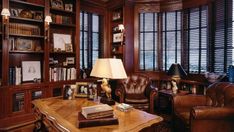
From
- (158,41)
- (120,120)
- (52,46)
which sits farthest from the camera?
(158,41)

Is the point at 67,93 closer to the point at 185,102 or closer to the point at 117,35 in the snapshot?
the point at 185,102

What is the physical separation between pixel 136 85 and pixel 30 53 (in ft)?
7.81

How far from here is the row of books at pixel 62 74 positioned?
423 centimetres

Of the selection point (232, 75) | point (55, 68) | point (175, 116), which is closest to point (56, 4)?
point (55, 68)

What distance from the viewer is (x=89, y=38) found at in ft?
17.0

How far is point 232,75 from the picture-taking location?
3.32 meters

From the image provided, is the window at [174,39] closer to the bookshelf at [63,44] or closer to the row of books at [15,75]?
the bookshelf at [63,44]

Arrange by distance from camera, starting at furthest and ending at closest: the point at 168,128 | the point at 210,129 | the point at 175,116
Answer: the point at 168,128 → the point at 175,116 → the point at 210,129

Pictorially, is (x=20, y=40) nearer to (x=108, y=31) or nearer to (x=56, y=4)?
(x=56, y=4)

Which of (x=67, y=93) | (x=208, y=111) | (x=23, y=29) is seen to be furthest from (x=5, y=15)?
(x=208, y=111)

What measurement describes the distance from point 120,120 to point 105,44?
373cm

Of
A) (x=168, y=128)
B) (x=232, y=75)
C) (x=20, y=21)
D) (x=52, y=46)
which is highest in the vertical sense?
(x=20, y=21)

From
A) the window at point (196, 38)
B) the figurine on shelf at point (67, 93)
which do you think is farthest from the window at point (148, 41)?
the figurine on shelf at point (67, 93)

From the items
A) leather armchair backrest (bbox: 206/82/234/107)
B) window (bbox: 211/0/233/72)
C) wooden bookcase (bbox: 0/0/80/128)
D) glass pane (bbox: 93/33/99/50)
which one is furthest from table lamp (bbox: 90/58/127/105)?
glass pane (bbox: 93/33/99/50)
